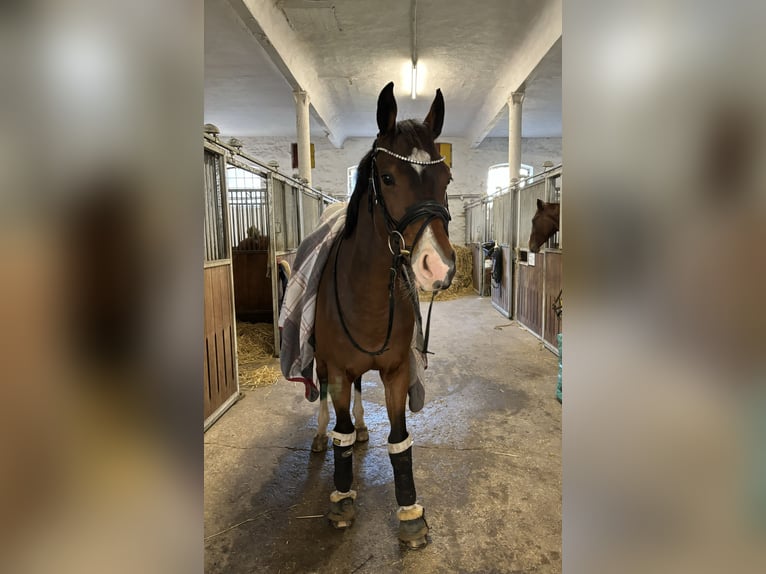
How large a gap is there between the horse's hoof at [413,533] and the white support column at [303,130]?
572 cm

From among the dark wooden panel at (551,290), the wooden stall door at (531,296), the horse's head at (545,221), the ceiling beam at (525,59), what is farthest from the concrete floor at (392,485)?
the ceiling beam at (525,59)

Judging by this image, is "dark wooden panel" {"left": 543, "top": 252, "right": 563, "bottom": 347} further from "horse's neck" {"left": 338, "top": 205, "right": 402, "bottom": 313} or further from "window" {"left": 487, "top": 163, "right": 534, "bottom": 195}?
"window" {"left": 487, "top": 163, "right": 534, "bottom": 195}

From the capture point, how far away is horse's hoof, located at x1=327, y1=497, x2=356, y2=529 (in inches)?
62.3

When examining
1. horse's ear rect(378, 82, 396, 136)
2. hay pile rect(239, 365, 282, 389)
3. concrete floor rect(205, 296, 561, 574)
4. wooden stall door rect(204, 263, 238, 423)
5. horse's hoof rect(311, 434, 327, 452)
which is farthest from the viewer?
hay pile rect(239, 365, 282, 389)

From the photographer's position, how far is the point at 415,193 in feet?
4.05

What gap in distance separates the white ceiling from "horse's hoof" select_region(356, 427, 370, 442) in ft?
13.9

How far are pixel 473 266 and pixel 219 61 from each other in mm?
6430

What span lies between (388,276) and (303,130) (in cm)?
577

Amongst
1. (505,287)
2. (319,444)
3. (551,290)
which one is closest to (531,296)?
(551,290)

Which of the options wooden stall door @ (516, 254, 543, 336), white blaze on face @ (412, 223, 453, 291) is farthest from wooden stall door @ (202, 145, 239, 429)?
wooden stall door @ (516, 254, 543, 336)

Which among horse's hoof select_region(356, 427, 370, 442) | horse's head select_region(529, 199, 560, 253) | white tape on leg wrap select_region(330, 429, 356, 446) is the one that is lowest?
horse's hoof select_region(356, 427, 370, 442)
